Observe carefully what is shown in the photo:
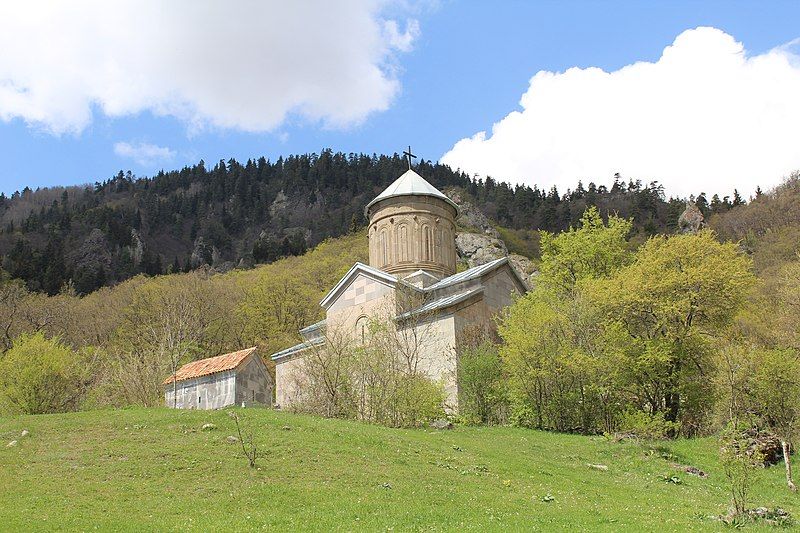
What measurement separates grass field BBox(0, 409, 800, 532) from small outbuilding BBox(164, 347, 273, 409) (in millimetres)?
6310

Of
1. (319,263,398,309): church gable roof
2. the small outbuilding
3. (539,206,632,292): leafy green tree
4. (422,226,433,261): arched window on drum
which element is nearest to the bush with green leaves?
the small outbuilding

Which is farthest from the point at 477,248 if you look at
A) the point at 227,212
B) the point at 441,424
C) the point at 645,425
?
the point at 227,212

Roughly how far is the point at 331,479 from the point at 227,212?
97.8 m

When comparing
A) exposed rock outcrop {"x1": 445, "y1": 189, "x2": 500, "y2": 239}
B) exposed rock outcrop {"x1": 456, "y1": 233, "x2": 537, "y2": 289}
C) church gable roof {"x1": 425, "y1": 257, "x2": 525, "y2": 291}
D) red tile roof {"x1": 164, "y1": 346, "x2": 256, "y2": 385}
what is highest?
exposed rock outcrop {"x1": 445, "y1": 189, "x2": 500, "y2": 239}

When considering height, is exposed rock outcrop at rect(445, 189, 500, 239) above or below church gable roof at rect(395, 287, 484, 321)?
above

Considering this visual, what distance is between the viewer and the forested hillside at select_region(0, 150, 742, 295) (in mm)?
76062

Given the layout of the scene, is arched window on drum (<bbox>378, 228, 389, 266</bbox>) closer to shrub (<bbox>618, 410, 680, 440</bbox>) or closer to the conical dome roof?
the conical dome roof

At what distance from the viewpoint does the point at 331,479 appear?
11.5m

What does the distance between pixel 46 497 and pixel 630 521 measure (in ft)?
26.7

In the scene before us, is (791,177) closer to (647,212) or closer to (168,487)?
(647,212)

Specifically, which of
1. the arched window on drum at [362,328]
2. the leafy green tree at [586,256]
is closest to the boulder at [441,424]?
the arched window on drum at [362,328]

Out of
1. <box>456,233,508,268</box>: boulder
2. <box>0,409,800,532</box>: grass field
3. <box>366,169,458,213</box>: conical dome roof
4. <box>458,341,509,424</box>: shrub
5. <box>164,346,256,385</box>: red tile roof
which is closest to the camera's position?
<box>0,409,800,532</box>: grass field

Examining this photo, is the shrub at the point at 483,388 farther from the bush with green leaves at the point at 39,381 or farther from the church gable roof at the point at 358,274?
the bush with green leaves at the point at 39,381

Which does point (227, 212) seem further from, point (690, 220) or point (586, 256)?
point (586, 256)
